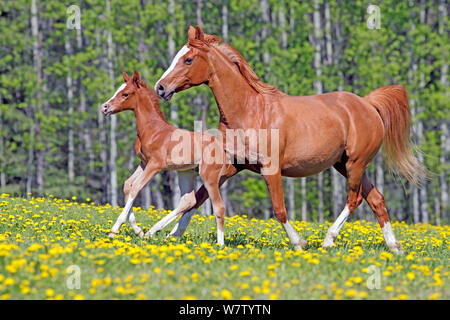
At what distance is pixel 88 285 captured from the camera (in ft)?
19.6

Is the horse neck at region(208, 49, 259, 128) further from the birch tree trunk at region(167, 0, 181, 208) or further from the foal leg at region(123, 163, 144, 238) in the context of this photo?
the birch tree trunk at region(167, 0, 181, 208)

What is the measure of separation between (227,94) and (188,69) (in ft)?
2.15

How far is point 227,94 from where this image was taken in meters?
8.52

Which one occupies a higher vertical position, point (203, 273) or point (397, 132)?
point (397, 132)

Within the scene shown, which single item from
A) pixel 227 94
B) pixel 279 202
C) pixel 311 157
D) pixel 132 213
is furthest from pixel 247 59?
pixel 279 202

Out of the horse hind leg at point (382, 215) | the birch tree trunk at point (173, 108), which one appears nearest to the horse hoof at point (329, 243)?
the horse hind leg at point (382, 215)

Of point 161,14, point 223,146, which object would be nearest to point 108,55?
point 161,14

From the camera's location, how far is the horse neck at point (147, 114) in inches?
408

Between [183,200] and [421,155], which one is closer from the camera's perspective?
[183,200]

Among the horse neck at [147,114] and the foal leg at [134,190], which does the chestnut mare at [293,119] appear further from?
the horse neck at [147,114]

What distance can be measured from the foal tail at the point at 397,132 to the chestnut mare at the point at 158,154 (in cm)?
281

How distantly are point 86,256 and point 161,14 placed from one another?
59.5ft

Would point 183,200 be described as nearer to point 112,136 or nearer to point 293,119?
point 293,119

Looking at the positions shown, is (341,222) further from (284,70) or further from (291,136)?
(284,70)
